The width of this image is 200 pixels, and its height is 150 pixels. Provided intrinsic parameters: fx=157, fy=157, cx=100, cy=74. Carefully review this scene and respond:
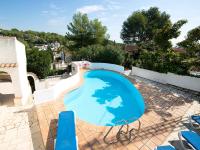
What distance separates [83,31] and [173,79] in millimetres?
27103

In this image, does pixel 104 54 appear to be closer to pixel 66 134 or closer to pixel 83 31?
pixel 83 31

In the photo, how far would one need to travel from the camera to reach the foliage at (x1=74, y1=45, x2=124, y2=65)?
2586 centimetres

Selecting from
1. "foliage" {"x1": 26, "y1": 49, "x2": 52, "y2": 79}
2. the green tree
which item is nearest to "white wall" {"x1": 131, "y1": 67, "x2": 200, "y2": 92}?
the green tree

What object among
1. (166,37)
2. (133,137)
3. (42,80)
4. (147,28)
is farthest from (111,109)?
(147,28)

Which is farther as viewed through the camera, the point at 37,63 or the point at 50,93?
the point at 37,63

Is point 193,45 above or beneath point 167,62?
above

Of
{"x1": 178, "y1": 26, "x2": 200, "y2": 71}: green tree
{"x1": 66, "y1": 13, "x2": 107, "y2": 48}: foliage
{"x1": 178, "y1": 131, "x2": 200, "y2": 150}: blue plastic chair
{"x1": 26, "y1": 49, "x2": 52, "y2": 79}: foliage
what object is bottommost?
{"x1": 178, "y1": 131, "x2": 200, "y2": 150}: blue plastic chair

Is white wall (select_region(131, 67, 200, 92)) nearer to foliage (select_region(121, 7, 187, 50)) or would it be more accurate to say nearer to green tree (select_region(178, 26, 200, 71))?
green tree (select_region(178, 26, 200, 71))

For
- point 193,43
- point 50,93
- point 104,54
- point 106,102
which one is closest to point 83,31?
point 104,54

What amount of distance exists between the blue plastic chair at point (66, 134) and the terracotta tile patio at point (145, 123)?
845mm

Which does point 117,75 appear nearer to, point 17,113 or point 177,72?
point 177,72

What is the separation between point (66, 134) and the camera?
598 cm

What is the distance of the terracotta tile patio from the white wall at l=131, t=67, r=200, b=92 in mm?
1129

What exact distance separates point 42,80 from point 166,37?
16271mm
